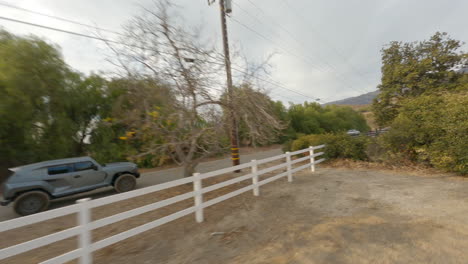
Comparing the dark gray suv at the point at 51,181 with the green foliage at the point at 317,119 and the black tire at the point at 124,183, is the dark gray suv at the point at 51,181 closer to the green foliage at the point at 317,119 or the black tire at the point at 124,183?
the black tire at the point at 124,183

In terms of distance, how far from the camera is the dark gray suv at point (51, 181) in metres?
4.96

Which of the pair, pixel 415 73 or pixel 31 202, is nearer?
pixel 31 202

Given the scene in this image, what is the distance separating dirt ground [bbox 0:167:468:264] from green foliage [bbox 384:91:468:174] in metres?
1.20

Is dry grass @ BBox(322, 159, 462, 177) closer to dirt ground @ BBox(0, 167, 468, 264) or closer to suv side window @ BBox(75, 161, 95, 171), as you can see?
dirt ground @ BBox(0, 167, 468, 264)

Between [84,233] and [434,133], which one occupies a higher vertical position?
[434,133]

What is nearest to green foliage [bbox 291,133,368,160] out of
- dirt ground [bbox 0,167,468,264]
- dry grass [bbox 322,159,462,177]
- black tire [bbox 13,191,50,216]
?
dry grass [bbox 322,159,462,177]

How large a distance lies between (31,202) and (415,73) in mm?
20996

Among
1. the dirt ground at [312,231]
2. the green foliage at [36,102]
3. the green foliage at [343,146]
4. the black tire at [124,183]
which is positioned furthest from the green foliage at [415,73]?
the green foliage at [36,102]

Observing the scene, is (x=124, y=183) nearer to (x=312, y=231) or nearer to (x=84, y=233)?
(x=84, y=233)

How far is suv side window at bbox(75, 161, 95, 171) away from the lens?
5.78 metres

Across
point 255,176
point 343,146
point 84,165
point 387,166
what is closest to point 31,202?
point 84,165

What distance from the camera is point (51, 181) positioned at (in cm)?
532

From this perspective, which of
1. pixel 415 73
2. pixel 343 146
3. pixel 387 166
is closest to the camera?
pixel 387 166

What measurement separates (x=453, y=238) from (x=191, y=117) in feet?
18.4
